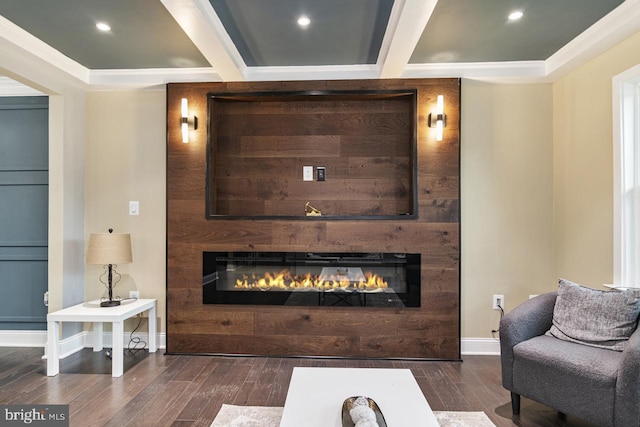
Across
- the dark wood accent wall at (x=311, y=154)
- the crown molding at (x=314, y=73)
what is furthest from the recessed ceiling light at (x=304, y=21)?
the dark wood accent wall at (x=311, y=154)

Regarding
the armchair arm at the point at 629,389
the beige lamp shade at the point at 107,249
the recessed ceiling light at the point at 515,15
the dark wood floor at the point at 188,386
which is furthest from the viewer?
the beige lamp shade at the point at 107,249

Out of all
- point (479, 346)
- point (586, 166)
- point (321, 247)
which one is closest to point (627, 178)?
point (586, 166)

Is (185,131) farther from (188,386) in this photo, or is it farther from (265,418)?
(265,418)

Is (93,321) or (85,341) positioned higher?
(93,321)

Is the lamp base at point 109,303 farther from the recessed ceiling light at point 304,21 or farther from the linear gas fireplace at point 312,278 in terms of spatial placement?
the recessed ceiling light at point 304,21

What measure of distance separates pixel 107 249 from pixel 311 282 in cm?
169

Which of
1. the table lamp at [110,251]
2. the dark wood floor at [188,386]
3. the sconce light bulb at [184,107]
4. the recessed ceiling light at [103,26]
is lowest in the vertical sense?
the dark wood floor at [188,386]

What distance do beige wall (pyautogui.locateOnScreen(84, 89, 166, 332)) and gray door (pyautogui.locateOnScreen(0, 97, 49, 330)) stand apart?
43cm

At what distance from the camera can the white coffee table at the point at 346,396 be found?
158 centimetres

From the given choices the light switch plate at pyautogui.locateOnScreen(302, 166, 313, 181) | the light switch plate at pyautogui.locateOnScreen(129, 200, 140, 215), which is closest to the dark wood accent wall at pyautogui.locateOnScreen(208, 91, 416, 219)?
the light switch plate at pyautogui.locateOnScreen(302, 166, 313, 181)

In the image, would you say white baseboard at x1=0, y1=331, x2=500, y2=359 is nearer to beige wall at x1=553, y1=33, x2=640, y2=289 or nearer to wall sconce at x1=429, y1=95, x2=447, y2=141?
beige wall at x1=553, y1=33, x2=640, y2=289

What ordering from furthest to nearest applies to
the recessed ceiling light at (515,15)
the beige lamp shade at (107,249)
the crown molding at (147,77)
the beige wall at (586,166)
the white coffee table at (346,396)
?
the crown molding at (147,77)
the beige lamp shade at (107,249)
the beige wall at (586,166)
the recessed ceiling light at (515,15)
the white coffee table at (346,396)

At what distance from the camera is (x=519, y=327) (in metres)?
2.37

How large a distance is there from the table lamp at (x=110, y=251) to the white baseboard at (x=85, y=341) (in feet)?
1.79
